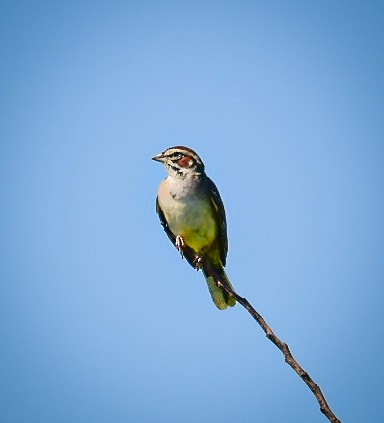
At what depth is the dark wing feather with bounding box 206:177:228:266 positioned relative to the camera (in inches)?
303

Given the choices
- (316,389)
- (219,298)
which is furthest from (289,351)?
(219,298)

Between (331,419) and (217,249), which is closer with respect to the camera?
(331,419)

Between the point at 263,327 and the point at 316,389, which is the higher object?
the point at 263,327

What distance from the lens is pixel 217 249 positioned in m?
7.80

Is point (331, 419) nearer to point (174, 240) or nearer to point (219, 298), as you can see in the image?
point (219, 298)

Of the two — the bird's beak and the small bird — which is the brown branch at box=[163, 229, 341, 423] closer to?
the small bird

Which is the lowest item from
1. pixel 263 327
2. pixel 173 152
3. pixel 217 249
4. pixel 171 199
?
pixel 263 327

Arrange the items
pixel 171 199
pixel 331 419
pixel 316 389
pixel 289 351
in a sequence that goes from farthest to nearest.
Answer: pixel 171 199 < pixel 289 351 < pixel 316 389 < pixel 331 419

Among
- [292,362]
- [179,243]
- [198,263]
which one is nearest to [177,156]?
[179,243]

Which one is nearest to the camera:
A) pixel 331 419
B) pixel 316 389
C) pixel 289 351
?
pixel 331 419

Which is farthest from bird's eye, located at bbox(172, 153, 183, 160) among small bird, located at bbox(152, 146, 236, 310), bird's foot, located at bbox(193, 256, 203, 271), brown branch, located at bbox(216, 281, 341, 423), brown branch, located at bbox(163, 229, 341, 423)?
brown branch, located at bbox(216, 281, 341, 423)

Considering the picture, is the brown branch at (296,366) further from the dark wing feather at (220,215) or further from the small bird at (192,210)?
the dark wing feather at (220,215)

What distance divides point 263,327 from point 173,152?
4.89m

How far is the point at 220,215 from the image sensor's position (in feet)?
25.5
